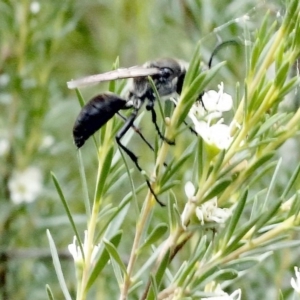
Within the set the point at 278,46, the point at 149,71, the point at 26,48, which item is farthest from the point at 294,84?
the point at 26,48

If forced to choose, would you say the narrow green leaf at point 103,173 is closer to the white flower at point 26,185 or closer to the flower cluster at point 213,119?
the flower cluster at point 213,119

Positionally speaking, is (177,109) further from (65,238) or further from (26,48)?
(65,238)

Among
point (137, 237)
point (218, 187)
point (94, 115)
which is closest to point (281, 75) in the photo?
point (218, 187)

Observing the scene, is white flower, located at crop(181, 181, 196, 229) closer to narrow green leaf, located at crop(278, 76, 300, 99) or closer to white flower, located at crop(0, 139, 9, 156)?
narrow green leaf, located at crop(278, 76, 300, 99)

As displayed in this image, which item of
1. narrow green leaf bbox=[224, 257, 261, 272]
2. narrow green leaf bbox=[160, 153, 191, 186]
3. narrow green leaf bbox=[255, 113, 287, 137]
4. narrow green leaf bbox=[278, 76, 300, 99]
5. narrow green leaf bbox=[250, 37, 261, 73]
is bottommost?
narrow green leaf bbox=[224, 257, 261, 272]

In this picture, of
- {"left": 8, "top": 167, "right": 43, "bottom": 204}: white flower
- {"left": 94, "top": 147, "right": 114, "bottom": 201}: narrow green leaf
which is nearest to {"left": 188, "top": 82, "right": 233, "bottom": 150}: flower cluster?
{"left": 94, "top": 147, "right": 114, "bottom": 201}: narrow green leaf

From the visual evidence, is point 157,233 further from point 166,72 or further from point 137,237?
point 166,72
